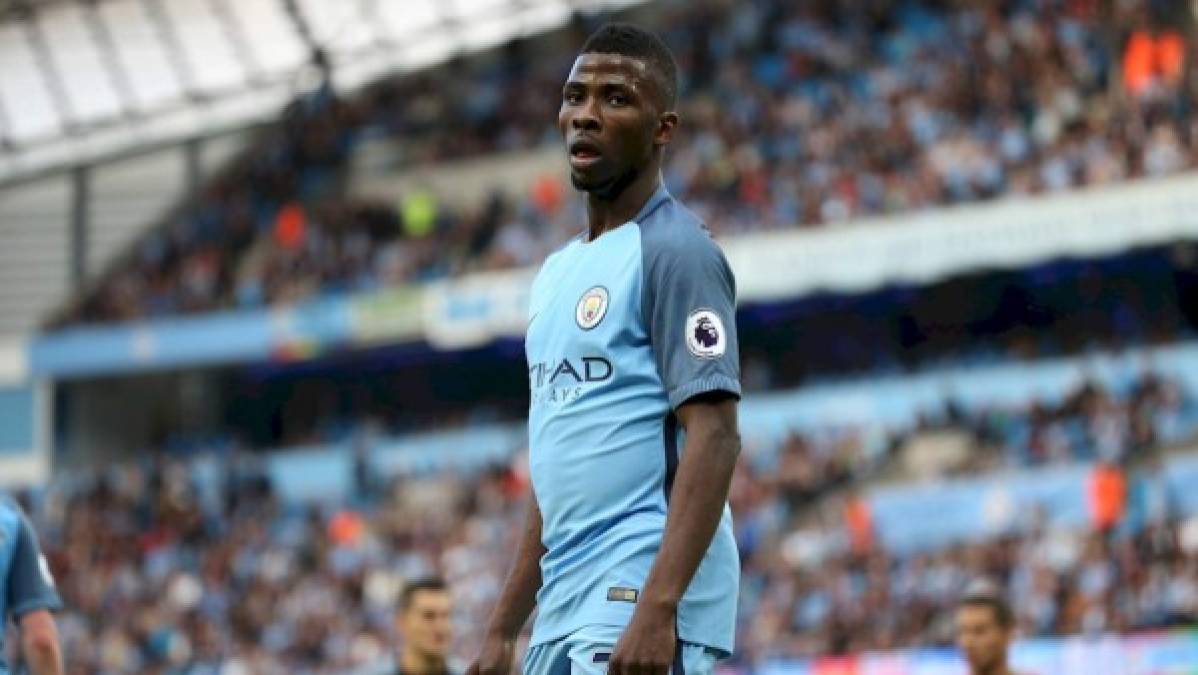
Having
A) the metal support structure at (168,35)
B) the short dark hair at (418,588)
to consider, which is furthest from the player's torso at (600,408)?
the metal support structure at (168,35)

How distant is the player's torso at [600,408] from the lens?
476 centimetres

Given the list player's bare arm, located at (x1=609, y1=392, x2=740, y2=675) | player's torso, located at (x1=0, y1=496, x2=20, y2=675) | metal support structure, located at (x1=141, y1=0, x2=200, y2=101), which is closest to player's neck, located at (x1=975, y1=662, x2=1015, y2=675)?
player's torso, located at (x1=0, y1=496, x2=20, y2=675)

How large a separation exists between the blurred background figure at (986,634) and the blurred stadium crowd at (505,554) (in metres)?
11.4

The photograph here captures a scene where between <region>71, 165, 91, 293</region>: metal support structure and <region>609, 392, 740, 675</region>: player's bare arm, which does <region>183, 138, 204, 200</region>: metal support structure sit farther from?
<region>609, 392, 740, 675</region>: player's bare arm

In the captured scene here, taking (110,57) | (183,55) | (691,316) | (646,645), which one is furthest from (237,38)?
(646,645)

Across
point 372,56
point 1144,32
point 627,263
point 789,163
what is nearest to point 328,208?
point 372,56

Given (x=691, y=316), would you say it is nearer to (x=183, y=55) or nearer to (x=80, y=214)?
(x=183, y=55)

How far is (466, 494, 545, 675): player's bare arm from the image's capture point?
16.5 ft

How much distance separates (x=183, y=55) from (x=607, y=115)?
125 feet

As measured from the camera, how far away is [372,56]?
4116cm

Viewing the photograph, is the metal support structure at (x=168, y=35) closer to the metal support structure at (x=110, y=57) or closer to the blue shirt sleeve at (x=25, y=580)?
the metal support structure at (x=110, y=57)

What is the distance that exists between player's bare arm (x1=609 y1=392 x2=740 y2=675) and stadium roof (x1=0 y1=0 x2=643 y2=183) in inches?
1376

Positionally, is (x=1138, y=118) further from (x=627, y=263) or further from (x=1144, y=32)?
(x=627, y=263)

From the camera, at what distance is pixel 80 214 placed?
4350cm
